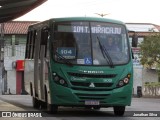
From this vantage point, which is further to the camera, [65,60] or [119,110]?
[119,110]

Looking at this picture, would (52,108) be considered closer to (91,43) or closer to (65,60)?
(65,60)

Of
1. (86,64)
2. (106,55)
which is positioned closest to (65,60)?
(86,64)

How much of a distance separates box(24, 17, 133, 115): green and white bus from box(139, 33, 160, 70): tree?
31.7 metres

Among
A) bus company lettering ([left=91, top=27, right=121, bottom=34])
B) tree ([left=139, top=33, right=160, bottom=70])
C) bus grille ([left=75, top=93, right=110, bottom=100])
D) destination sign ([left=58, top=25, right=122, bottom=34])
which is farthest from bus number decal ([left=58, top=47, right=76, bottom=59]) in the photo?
tree ([left=139, top=33, right=160, bottom=70])

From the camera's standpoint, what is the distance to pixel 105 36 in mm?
16766

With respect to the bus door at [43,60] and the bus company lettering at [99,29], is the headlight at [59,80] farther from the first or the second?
the bus company lettering at [99,29]

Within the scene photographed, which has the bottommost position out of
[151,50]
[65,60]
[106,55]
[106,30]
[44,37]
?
[151,50]

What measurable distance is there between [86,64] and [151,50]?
3327 cm

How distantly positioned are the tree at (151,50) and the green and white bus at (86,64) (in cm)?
3169

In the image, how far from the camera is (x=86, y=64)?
633 inches

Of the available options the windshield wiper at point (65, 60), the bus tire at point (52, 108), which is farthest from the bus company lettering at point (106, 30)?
the bus tire at point (52, 108)

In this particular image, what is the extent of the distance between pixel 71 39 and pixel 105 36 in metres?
1.14

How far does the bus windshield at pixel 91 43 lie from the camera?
1628 cm

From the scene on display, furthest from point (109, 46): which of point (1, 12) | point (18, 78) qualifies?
point (18, 78)
